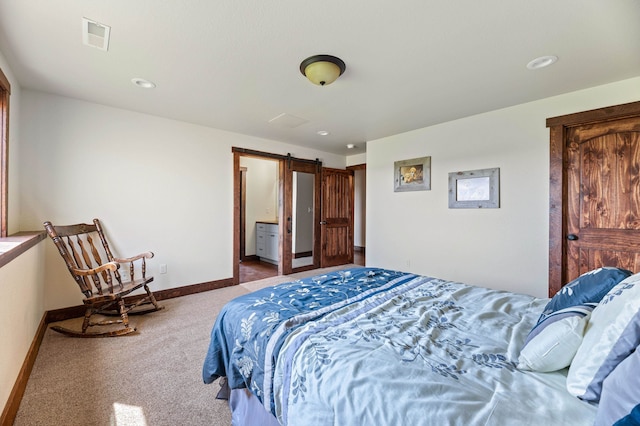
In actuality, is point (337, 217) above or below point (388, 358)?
above

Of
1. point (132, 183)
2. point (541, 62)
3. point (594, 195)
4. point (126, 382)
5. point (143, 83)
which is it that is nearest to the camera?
point (126, 382)

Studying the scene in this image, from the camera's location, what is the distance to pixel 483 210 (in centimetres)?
335

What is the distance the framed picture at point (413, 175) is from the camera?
3896 millimetres

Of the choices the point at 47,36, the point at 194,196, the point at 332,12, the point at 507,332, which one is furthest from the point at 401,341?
the point at 194,196

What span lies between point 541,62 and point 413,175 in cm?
202

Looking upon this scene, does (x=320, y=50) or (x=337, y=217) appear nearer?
(x=320, y=50)

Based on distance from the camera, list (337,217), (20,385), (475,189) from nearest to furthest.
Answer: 1. (20,385)
2. (475,189)
3. (337,217)

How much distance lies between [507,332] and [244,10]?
7.18ft

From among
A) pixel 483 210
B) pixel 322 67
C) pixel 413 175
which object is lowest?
pixel 483 210

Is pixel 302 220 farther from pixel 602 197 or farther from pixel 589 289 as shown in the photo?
pixel 589 289

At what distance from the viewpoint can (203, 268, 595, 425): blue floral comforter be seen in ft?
2.53

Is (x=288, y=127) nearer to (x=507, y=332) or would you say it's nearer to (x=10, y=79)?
(x=10, y=79)

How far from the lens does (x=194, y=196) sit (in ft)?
12.3

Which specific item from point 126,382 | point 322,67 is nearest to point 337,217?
point 322,67
